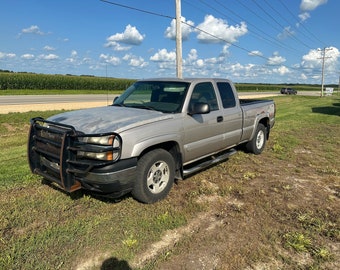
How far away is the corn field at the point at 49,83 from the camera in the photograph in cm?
4256

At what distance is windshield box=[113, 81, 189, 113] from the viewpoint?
4.82 m

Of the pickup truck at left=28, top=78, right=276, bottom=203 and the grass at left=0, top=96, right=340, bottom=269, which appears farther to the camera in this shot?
the pickup truck at left=28, top=78, right=276, bottom=203

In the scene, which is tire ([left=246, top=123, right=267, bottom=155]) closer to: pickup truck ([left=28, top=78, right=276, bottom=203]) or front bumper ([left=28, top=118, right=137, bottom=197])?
pickup truck ([left=28, top=78, right=276, bottom=203])

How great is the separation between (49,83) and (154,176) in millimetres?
48049

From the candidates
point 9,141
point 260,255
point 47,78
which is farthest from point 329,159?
point 47,78

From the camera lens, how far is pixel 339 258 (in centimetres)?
310

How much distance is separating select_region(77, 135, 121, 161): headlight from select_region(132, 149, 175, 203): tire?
1.63ft

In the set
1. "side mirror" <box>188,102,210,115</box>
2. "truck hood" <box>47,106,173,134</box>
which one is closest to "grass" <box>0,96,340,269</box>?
"truck hood" <box>47,106,173,134</box>

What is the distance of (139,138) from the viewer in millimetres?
3854

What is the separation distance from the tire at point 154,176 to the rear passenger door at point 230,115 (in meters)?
1.75

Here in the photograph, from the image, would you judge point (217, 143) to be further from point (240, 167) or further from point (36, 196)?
point (36, 196)

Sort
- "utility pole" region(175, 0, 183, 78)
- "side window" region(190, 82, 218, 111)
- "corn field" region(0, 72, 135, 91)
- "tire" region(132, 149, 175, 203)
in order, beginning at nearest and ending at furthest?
"tire" region(132, 149, 175, 203), "side window" region(190, 82, 218, 111), "utility pole" region(175, 0, 183, 78), "corn field" region(0, 72, 135, 91)

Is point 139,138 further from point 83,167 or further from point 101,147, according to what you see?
point 83,167

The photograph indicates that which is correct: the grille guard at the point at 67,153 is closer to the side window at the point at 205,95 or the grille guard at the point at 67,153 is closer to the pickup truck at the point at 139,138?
the pickup truck at the point at 139,138
